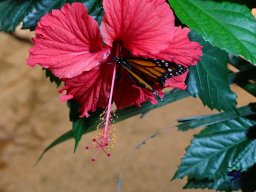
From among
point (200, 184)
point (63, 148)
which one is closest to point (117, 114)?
point (200, 184)

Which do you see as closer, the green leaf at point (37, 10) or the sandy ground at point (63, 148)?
the green leaf at point (37, 10)

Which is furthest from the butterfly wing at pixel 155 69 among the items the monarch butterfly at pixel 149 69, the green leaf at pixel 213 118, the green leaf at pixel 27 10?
the green leaf at pixel 213 118

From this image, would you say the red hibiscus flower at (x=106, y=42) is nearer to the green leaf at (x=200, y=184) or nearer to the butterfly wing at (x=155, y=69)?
the butterfly wing at (x=155, y=69)

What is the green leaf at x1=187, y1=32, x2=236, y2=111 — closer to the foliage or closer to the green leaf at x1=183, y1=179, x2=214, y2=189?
the foliage

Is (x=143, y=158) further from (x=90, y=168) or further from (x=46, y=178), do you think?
(x=46, y=178)

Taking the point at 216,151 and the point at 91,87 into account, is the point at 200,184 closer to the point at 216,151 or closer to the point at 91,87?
the point at 216,151

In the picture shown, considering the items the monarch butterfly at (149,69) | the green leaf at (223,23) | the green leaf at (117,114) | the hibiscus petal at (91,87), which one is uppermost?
the green leaf at (223,23)

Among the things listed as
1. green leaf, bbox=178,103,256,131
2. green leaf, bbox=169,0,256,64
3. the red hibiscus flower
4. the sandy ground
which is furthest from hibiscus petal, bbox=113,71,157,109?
the sandy ground

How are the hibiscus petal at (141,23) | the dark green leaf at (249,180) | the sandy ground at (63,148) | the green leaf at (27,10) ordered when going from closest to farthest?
the hibiscus petal at (141,23) < the green leaf at (27,10) < the dark green leaf at (249,180) < the sandy ground at (63,148)
